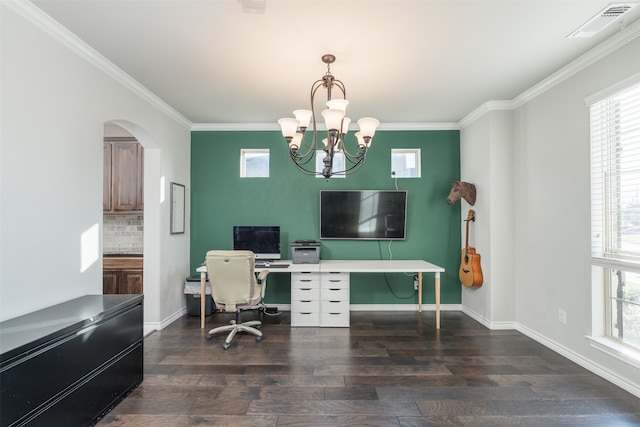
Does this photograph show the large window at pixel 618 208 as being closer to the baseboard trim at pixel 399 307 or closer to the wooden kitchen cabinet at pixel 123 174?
the baseboard trim at pixel 399 307

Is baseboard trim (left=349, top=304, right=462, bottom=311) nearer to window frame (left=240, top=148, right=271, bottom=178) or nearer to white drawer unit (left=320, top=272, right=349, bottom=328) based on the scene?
white drawer unit (left=320, top=272, right=349, bottom=328)

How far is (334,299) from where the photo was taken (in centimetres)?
388

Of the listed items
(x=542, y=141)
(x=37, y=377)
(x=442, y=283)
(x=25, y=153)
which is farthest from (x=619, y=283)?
(x=25, y=153)

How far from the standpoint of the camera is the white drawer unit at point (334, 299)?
387cm

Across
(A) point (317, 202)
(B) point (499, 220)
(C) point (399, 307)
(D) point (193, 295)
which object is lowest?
(C) point (399, 307)

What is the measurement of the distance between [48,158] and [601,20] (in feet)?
12.5

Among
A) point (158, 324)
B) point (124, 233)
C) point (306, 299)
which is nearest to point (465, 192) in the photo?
point (306, 299)

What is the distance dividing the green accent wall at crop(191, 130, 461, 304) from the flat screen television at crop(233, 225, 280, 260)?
0.31m

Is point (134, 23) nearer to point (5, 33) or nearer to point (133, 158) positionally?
point (5, 33)

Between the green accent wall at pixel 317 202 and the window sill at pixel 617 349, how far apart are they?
198cm

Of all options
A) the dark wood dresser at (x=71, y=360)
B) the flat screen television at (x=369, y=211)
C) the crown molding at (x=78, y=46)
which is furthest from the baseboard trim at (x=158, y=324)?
the crown molding at (x=78, y=46)

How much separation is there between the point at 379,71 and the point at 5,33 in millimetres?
2594

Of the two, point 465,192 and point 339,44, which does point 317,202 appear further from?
point 339,44

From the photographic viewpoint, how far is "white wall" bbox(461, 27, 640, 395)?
8.84 feet
